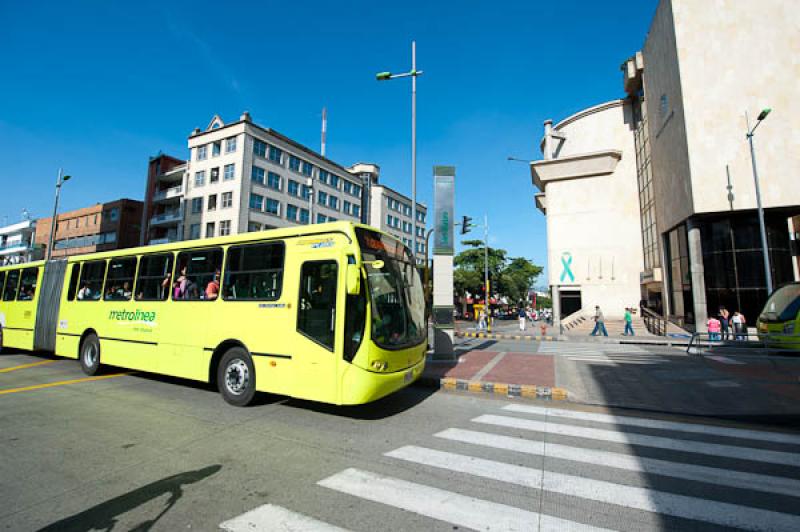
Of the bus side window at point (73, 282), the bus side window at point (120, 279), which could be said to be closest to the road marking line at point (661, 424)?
the bus side window at point (120, 279)

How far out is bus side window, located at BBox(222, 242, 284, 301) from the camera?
630cm

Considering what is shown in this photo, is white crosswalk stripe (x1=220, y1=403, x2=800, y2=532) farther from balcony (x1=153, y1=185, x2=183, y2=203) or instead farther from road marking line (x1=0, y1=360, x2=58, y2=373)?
balcony (x1=153, y1=185, x2=183, y2=203)

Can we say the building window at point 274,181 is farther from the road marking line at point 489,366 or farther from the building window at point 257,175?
the road marking line at point 489,366

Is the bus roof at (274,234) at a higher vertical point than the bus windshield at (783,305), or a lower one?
higher

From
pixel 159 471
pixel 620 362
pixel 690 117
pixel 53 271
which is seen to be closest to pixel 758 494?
pixel 159 471

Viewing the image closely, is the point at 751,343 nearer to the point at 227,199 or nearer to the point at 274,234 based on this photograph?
the point at 274,234

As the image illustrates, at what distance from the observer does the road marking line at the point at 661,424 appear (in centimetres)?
520

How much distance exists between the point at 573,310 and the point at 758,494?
3390 centimetres

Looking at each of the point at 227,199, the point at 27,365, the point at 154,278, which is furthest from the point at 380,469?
the point at 227,199

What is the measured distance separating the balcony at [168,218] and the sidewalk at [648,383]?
133 ft

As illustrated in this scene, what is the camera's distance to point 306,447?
4598 millimetres

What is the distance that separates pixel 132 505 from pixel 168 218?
46.0m

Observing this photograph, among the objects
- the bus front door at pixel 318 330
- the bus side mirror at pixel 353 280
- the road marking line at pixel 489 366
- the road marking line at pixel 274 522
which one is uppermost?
the bus side mirror at pixel 353 280

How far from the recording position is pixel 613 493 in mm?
3496
